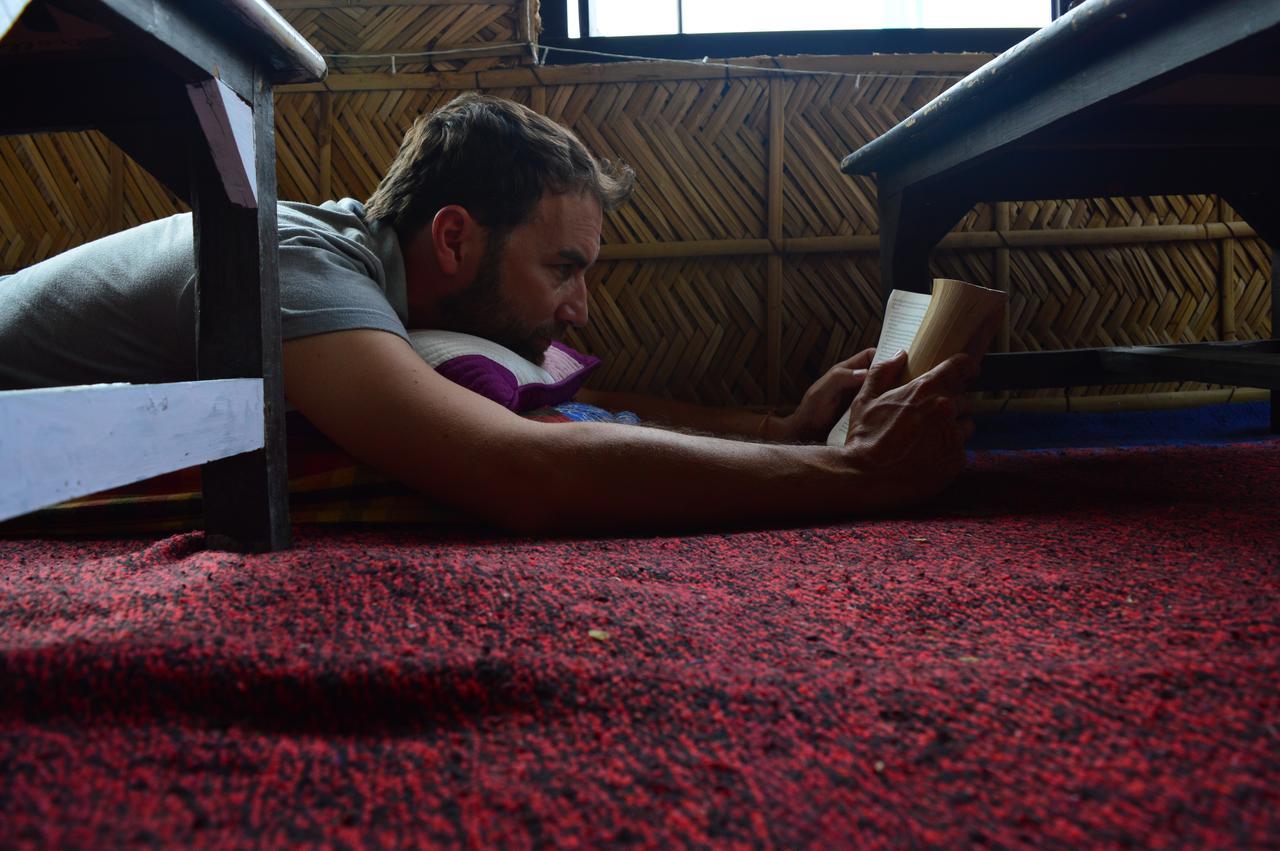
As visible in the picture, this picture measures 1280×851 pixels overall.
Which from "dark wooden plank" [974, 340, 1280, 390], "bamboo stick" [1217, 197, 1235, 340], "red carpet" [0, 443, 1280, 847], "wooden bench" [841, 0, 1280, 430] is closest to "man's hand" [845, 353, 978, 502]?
"red carpet" [0, 443, 1280, 847]

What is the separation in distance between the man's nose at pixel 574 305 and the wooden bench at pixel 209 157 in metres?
0.60

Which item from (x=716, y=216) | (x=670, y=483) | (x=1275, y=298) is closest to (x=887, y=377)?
(x=670, y=483)

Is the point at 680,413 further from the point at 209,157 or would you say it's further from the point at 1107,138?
the point at 209,157

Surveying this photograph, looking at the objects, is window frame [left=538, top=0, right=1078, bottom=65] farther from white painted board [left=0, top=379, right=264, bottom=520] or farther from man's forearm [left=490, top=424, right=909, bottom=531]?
white painted board [left=0, top=379, right=264, bottom=520]

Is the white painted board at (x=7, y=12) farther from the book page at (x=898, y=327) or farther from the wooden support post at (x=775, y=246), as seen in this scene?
the wooden support post at (x=775, y=246)

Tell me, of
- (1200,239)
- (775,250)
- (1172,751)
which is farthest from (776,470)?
(1200,239)

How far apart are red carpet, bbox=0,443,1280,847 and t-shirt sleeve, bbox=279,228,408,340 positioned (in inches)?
11.4

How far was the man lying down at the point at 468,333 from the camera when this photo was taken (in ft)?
3.10

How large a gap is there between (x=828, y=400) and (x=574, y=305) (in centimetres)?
51

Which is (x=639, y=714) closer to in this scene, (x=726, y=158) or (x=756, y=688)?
(x=756, y=688)

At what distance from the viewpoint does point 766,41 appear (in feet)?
7.50

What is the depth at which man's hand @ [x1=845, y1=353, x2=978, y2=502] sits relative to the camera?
3.55 feet

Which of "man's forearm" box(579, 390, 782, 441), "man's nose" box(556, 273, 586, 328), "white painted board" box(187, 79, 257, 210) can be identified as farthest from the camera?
"man's forearm" box(579, 390, 782, 441)

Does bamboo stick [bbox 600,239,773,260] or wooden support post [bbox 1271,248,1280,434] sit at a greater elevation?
bamboo stick [bbox 600,239,773,260]
